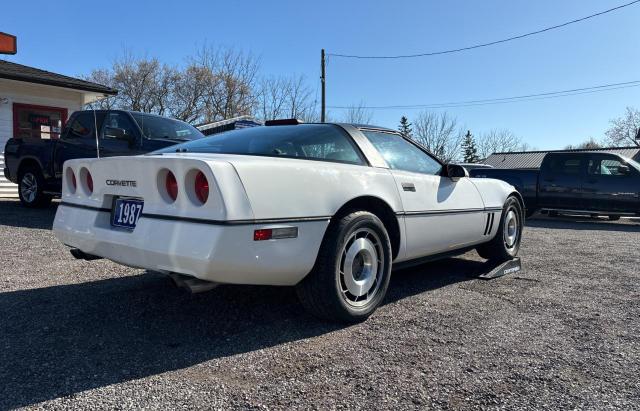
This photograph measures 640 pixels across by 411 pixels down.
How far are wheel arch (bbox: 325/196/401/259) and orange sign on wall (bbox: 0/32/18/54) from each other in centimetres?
1230

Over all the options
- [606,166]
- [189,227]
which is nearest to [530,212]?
[606,166]

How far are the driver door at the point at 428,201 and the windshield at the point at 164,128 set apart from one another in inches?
186

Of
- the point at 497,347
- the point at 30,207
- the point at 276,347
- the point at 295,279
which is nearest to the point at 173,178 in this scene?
the point at 295,279

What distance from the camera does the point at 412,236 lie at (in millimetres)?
Result: 3748

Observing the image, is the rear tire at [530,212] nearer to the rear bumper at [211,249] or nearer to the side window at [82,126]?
the side window at [82,126]

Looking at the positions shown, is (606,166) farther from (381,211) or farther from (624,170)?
(381,211)

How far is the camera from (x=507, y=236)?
210 inches

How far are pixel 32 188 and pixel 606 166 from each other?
41.1ft

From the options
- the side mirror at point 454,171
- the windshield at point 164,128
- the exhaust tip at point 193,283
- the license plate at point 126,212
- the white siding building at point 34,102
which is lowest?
the exhaust tip at point 193,283

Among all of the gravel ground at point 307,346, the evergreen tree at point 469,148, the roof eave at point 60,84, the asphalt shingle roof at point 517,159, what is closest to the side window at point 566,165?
the gravel ground at point 307,346

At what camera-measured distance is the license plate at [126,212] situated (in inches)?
115

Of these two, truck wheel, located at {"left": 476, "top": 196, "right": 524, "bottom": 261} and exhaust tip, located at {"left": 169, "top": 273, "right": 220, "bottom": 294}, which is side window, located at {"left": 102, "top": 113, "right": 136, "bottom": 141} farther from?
truck wheel, located at {"left": 476, "top": 196, "right": 524, "bottom": 261}

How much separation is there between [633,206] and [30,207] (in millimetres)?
12869

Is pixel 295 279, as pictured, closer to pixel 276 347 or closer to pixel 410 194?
pixel 276 347
